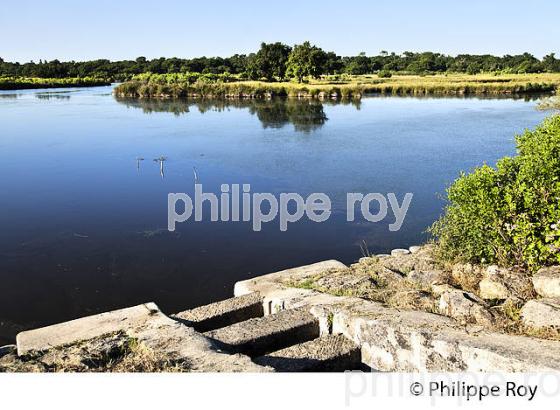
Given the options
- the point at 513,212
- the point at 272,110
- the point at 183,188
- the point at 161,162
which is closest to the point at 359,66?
the point at 272,110

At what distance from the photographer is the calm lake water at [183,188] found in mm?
8641

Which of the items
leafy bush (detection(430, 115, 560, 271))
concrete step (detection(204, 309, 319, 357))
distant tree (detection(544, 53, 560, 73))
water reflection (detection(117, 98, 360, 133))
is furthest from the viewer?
distant tree (detection(544, 53, 560, 73))

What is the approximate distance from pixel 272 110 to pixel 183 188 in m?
22.4

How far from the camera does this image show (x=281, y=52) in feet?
234

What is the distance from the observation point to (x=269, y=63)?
226 feet

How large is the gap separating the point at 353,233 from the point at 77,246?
5.43 m

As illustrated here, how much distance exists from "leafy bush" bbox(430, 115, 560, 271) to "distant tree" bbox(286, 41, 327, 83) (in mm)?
58926

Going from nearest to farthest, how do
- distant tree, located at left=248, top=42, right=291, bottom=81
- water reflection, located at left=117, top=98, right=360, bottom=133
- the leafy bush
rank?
the leafy bush < water reflection, located at left=117, top=98, right=360, bottom=133 < distant tree, located at left=248, top=42, right=291, bottom=81

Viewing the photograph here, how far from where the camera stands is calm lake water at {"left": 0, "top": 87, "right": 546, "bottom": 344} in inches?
340

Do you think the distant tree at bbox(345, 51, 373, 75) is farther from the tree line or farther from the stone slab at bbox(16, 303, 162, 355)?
the stone slab at bbox(16, 303, 162, 355)

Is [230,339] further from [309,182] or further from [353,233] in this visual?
[309,182]

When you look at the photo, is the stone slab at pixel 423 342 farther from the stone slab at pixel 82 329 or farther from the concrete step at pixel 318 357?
the stone slab at pixel 82 329

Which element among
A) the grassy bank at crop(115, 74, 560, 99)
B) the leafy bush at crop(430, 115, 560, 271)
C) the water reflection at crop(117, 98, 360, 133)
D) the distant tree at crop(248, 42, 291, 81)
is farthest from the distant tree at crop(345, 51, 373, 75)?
the leafy bush at crop(430, 115, 560, 271)

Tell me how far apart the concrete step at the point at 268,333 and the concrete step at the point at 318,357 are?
0.85ft
